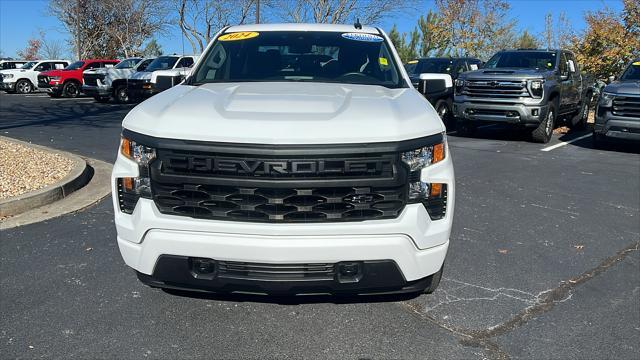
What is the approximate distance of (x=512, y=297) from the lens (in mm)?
3775

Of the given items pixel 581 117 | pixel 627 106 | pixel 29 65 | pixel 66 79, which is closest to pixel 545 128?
pixel 627 106

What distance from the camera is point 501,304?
3.66m

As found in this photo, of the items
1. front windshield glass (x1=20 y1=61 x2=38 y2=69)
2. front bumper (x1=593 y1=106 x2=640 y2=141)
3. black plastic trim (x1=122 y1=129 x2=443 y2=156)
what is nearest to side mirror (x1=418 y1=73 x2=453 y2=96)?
black plastic trim (x1=122 y1=129 x2=443 y2=156)

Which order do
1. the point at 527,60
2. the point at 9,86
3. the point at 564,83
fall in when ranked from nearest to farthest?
the point at 564,83 < the point at 527,60 < the point at 9,86

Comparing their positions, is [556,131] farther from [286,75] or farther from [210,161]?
[210,161]

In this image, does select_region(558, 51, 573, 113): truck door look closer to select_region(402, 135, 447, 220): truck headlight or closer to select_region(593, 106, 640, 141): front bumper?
select_region(593, 106, 640, 141): front bumper

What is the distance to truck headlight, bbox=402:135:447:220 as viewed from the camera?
9.30 ft

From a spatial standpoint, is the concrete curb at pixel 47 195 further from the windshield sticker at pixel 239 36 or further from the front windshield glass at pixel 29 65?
the front windshield glass at pixel 29 65

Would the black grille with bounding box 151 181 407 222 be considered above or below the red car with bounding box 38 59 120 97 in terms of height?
above

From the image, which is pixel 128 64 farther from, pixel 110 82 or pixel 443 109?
pixel 443 109

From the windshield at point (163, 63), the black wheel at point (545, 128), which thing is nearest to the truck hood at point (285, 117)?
the black wheel at point (545, 128)

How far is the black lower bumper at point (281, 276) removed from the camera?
2.78 metres

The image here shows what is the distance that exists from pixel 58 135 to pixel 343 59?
31.2 ft

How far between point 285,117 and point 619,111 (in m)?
9.53
